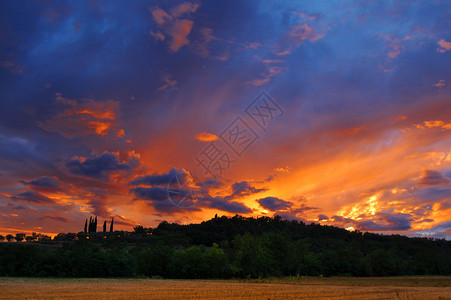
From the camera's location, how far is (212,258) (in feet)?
229

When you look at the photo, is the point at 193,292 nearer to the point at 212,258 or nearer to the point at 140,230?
the point at 212,258

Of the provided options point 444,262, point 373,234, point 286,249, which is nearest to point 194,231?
point 286,249

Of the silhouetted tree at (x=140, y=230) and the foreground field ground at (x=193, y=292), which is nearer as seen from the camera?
the foreground field ground at (x=193, y=292)

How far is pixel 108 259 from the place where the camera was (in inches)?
2547

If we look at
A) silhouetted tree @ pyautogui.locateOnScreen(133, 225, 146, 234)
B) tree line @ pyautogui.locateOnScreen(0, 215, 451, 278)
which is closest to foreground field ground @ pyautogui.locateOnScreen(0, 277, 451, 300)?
tree line @ pyautogui.locateOnScreen(0, 215, 451, 278)

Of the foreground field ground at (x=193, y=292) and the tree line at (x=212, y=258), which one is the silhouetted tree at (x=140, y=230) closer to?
the tree line at (x=212, y=258)

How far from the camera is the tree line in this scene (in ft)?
206

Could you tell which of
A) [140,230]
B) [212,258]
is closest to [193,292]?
[212,258]

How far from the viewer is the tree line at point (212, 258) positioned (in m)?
62.9

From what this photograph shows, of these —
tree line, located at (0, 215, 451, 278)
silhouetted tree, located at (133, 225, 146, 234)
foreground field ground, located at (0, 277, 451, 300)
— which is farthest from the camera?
silhouetted tree, located at (133, 225, 146, 234)

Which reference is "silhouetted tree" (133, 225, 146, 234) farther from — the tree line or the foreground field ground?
the foreground field ground

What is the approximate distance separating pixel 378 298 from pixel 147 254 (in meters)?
48.7

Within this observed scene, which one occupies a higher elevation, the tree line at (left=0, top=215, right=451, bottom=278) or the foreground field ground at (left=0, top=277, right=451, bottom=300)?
the tree line at (left=0, top=215, right=451, bottom=278)

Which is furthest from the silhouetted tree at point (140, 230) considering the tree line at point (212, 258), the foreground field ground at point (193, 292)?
the foreground field ground at point (193, 292)
